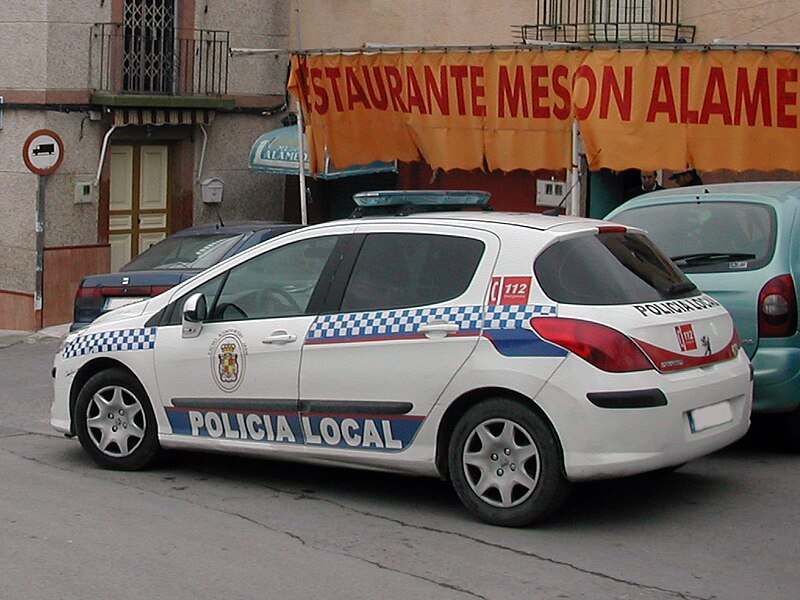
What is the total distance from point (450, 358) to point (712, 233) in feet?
8.17

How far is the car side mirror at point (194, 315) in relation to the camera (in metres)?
7.50

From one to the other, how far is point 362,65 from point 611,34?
14.1 feet

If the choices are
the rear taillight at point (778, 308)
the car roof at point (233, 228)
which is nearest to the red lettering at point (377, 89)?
the car roof at point (233, 228)

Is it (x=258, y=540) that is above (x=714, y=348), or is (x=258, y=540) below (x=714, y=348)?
below

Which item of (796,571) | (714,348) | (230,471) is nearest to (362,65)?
(230,471)

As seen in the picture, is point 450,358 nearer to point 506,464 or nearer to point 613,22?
point 506,464

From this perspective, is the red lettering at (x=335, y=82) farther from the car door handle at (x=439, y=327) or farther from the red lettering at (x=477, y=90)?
the car door handle at (x=439, y=327)

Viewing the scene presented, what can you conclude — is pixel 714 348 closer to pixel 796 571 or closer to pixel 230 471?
pixel 796 571

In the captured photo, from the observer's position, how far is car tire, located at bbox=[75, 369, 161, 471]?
7.86 metres

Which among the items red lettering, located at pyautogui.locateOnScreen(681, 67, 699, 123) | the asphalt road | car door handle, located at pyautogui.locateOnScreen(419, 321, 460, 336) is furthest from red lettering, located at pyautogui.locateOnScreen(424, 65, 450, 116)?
car door handle, located at pyautogui.locateOnScreen(419, 321, 460, 336)

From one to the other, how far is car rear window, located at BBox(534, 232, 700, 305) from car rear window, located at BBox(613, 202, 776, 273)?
1.21 m

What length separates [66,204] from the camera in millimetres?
17562

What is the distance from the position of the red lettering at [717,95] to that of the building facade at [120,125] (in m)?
9.01

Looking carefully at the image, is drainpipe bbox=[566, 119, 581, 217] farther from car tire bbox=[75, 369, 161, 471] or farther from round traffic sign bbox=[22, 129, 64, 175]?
round traffic sign bbox=[22, 129, 64, 175]
